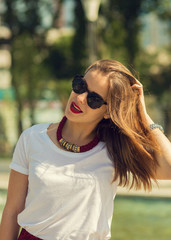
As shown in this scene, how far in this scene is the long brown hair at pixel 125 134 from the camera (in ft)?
6.38

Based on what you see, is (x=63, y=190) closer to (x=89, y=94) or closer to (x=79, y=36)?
(x=89, y=94)

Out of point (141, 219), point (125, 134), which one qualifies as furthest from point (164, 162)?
point (141, 219)

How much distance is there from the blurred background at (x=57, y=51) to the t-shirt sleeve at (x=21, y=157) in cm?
1527

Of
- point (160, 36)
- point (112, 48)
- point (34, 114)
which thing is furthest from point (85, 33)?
point (160, 36)

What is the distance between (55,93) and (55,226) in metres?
16.7

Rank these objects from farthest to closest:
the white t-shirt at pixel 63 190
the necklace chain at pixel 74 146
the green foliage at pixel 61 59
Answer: the green foliage at pixel 61 59 < the necklace chain at pixel 74 146 < the white t-shirt at pixel 63 190

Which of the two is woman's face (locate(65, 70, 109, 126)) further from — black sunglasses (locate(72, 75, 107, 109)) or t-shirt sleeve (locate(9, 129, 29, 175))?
t-shirt sleeve (locate(9, 129, 29, 175))

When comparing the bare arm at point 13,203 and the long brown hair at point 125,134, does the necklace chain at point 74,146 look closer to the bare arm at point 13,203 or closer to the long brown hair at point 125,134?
the long brown hair at point 125,134

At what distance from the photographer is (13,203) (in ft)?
6.26

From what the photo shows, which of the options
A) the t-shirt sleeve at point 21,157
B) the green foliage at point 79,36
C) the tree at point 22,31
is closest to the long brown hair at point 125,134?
the t-shirt sleeve at point 21,157

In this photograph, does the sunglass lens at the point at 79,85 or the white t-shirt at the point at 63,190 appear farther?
the sunglass lens at the point at 79,85

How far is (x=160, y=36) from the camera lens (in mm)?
24047

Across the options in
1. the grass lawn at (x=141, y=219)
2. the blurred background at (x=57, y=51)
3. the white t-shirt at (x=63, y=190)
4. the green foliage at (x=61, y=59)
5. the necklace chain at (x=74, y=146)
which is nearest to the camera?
the white t-shirt at (x=63, y=190)

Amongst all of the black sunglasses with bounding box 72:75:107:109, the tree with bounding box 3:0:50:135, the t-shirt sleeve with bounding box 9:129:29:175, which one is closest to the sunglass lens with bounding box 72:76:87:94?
the black sunglasses with bounding box 72:75:107:109
